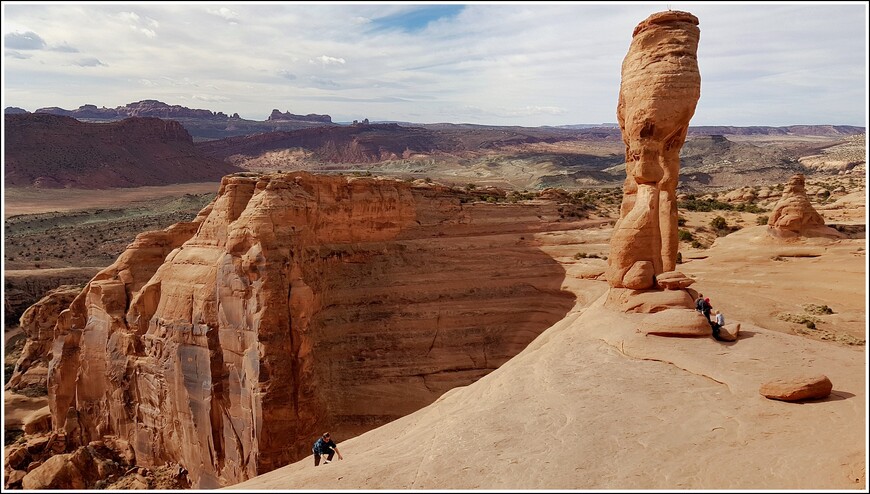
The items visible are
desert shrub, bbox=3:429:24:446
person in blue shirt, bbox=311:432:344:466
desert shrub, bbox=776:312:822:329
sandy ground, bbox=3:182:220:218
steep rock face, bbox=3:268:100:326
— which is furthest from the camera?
sandy ground, bbox=3:182:220:218

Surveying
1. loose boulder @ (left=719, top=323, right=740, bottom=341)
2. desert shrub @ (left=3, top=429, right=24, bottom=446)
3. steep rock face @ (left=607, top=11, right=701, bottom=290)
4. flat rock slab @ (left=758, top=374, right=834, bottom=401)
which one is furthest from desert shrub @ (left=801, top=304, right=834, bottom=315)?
desert shrub @ (left=3, top=429, right=24, bottom=446)

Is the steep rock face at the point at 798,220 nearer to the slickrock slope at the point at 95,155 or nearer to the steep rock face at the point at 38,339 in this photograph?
the steep rock face at the point at 38,339

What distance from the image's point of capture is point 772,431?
10.1 m

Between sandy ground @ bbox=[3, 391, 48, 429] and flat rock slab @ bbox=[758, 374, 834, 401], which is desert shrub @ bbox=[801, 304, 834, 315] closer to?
flat rock slab @ bbox=[758, 374, 834, 401]

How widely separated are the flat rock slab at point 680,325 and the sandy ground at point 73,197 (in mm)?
93541

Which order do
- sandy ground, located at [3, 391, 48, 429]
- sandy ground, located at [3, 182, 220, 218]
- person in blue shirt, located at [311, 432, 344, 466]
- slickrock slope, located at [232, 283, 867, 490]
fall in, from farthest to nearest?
sandy ground, located at [3, 182, 220, 218]
sandy ground, located at [3, 391, 48, 429]
person in blue shirt, located at [311, 432, 344, 466]
slickrock slope, located at [232, 283, 867, 490]

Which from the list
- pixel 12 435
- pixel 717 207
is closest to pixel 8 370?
pixel 12 435

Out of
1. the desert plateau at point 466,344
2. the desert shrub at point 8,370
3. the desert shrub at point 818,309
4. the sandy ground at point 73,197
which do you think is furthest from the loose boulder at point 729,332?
the sandy ground at point 73,197

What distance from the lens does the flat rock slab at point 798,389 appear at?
11.1 metres

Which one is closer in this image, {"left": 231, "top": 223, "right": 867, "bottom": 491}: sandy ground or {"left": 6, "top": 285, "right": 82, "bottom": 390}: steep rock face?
{"left": 231, "top": 223, "right": 867, "bottom": 491}: sandy ground

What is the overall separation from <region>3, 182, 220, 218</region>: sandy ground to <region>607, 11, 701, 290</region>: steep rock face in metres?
91.5

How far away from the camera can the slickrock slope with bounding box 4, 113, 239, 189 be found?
10581 cm

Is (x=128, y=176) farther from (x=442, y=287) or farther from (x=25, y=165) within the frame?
(x=442, y=287)

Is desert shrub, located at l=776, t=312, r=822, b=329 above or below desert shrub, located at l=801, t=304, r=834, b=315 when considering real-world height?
below
